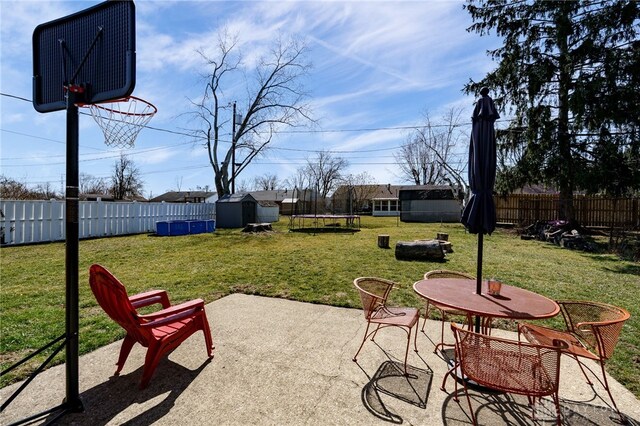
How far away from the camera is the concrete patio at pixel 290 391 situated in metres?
2.13

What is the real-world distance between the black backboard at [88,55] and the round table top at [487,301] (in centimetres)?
284

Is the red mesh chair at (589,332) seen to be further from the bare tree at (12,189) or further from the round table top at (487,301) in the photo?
the bare tree at (12,189)

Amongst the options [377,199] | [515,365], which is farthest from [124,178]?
[515,365]

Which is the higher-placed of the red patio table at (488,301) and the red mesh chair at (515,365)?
the red patio table at (488,301)

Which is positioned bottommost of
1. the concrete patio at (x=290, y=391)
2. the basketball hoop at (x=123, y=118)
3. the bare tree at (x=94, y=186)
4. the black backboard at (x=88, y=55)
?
the concrete patio at (x=290, y=391)

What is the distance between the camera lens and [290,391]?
2410mm

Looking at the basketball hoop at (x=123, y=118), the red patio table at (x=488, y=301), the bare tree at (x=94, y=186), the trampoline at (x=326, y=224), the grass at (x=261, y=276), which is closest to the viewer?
the red patio table at (x=488, y=301)

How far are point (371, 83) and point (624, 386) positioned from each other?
16.3 meters

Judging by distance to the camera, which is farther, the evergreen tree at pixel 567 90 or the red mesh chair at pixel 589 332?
the evergreen tree at pixel 567 90

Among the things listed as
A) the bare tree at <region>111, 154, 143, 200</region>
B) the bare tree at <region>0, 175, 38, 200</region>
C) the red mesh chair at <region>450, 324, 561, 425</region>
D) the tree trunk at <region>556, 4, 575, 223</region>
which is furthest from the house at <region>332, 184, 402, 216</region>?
the red mesh chair at <region>450, 324, 561, 425</region>

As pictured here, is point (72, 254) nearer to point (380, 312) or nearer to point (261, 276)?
point (380, 312)

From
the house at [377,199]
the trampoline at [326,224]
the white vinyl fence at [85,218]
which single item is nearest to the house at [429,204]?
the house at [377,199]

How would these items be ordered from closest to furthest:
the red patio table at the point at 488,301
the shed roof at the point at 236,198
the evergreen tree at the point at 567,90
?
the red patio table at the point at 488,301 → the evergreen tree at the point at 567,90 → the shed roof at the point at 236,198

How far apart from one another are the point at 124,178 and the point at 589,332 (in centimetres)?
4158
